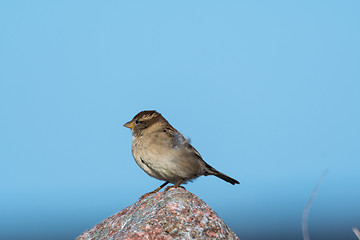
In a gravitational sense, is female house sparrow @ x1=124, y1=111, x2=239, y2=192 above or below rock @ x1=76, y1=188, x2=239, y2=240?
above

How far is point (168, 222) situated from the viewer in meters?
5.61

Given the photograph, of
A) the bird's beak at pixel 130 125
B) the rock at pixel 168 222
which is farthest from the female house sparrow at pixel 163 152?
the rock at pixel 168 222

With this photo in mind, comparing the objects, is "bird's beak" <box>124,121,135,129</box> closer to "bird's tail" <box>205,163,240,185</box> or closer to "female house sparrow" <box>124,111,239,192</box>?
"female house sparrow" <box>124,111,239,192</box>

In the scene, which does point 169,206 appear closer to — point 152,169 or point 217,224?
point 217,224

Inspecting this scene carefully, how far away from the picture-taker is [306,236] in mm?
4668

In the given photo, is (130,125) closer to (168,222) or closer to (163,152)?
(163,152)

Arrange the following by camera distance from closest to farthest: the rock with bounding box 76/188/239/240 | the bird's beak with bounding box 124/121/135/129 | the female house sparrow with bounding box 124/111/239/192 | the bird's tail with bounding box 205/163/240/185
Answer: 1. the rock with bounding box 76/188/239/240
2. the female house sparrow with bounding box 124/111/239/192
3. the bird's beak with bounding box 124/121/135/129
4. the bird's tail with bounding box 205/163/240/185

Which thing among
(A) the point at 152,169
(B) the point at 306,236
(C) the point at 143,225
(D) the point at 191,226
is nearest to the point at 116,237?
(C) the point at 143,225

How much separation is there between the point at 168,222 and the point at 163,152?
8.74 feet

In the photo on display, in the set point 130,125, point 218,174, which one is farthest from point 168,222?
point 218,174

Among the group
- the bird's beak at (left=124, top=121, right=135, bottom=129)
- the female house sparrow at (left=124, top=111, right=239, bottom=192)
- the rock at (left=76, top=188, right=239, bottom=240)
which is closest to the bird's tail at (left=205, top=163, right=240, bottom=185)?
the female house sparrow at (left=124, top=111, right=239, bottom=192)

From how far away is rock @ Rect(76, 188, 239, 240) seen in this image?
5.50m

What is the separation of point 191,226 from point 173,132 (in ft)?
10.7

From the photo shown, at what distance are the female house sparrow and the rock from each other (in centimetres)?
173
